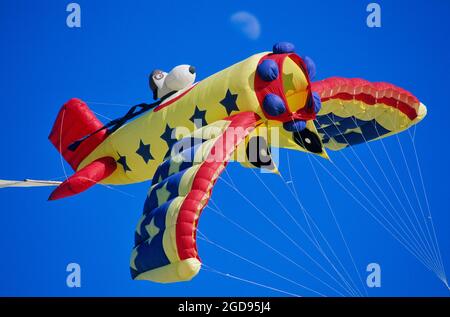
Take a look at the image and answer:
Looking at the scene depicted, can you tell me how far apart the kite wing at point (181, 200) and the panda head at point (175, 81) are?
5.81 feet

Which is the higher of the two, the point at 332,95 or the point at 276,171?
the point at 332,95

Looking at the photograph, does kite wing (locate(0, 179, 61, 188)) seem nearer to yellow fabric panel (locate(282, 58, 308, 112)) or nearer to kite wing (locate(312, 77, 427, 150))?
yellow fabric panel (locate(282, 58, 308, 112))

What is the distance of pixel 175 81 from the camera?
53.2 feet

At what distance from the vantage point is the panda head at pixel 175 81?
53.2 feet

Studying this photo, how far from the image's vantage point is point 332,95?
53.5 ft

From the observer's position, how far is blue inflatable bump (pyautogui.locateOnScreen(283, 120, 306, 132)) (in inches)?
596

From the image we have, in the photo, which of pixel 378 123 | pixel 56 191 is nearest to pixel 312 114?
pixel 378 123

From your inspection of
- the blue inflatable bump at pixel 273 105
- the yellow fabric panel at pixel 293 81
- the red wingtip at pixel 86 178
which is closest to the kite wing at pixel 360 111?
the yellow fabric panel at pixel 293 81

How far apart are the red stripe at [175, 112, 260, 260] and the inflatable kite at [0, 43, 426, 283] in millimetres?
14

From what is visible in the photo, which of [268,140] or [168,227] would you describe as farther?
[268,140]
